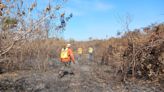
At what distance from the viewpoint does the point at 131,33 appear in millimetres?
18656

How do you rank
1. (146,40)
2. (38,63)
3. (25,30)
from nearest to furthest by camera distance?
(25,30), (146,40), (38,63)

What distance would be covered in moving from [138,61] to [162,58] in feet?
4.85

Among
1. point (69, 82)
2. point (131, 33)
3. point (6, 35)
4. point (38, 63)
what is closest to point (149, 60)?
point (131, 33)

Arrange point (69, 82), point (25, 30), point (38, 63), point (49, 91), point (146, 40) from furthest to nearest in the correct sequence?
point (38, 63) < point (146, 40) < point (69, 82) < point (49, 91) < point (25, 30)

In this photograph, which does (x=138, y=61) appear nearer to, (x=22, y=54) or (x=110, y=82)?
(x=110, y=82)

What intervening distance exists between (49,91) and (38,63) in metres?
9.53

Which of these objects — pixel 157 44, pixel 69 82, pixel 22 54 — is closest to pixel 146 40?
pixel 157 44

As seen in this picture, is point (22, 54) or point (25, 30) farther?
point (22, 54)

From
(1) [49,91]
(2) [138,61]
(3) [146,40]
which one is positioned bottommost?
Answer: (1) [49,91]

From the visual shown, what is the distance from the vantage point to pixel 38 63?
2355 cm

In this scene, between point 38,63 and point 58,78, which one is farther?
point 38,63

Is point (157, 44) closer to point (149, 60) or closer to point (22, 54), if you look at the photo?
point (149, 60)

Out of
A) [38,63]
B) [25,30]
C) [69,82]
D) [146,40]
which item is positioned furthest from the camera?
[38,63]

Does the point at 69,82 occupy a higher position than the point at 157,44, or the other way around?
the point at 157,44
